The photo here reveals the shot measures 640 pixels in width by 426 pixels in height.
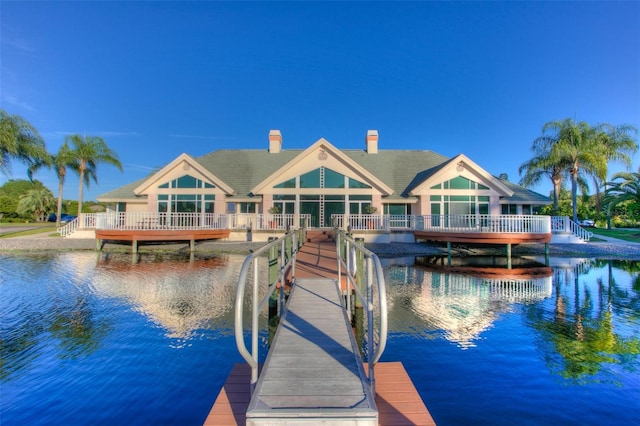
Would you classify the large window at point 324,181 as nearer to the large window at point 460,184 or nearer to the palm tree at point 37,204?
the large window at point 460,184

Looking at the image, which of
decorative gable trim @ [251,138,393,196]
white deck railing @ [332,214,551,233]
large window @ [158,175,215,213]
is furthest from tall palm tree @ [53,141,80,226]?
white deck railing @ [332,214,551,233]

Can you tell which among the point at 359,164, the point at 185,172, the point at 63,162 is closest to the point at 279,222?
the point at 185,172

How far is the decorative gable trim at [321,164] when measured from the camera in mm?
21406

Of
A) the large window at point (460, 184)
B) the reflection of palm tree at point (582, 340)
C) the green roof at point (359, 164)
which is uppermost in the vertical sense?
the green roof at point (359, 164)

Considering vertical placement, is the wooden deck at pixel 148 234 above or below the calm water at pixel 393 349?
above

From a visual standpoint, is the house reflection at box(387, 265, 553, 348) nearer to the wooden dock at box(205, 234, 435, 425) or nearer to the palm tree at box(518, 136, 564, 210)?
the wooden dock at box(205, 234, 435, 425)

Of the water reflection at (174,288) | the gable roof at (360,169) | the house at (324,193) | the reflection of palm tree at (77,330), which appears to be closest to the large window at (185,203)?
the house at (324,193)

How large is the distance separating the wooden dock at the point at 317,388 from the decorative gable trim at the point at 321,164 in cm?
1742

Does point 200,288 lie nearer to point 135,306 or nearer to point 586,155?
point 135,306

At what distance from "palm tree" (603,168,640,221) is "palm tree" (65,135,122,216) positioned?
44.9 m

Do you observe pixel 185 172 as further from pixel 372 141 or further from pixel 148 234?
pixel 372 141

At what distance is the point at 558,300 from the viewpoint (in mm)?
8469

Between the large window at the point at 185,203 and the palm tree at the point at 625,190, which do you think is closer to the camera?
the large window at the point at 185,203

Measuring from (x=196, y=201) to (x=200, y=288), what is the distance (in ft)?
46.1
